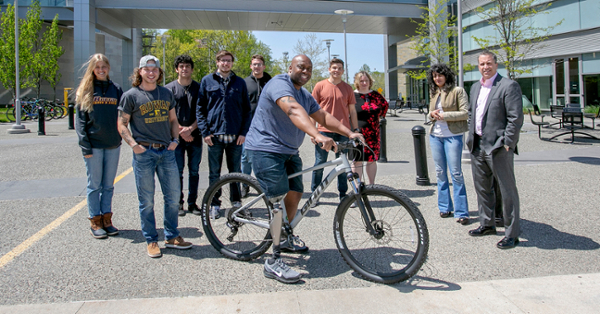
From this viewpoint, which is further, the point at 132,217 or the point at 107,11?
the point at 107,11

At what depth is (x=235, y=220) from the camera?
4336mm

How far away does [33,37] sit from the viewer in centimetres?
3186

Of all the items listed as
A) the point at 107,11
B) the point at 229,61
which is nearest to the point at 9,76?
the point at 107,11

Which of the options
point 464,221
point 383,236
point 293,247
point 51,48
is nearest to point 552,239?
point 464,221

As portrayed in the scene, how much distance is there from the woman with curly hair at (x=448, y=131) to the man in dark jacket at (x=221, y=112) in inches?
93.8

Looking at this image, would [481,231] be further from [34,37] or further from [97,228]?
[34,37]

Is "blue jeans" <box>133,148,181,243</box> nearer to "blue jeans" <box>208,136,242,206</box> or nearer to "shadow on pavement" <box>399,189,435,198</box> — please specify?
"blue jeans" <box>208,136,242,206</box>

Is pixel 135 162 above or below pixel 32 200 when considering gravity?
above

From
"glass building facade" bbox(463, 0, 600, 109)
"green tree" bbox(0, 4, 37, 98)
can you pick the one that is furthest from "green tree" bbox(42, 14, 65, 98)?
"glass building facade" bbox(463, 0, 600, 109)

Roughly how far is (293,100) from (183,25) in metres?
31.2

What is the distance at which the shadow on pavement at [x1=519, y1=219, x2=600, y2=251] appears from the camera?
14.7ft

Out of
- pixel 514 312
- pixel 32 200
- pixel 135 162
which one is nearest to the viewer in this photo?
pixel 514 312

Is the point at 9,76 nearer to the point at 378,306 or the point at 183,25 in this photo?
the point at 183,25

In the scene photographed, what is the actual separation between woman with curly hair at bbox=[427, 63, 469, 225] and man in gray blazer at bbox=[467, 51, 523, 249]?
41cm
